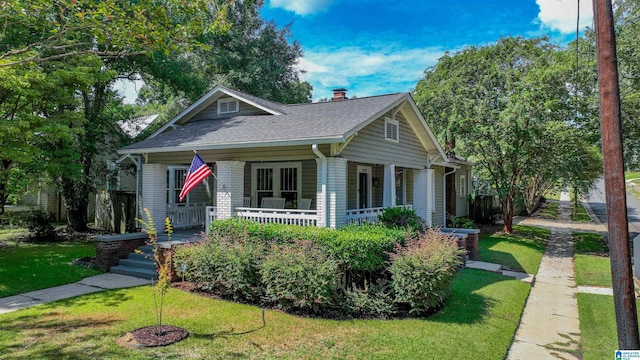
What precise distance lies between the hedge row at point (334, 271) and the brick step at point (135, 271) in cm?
187

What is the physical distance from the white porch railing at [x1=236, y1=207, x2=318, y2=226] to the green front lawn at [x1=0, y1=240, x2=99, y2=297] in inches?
165

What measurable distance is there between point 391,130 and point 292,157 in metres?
3.85

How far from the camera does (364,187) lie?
14547 mm

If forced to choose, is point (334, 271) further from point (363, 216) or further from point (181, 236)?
point (181, 236)

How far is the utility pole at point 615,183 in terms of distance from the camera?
434 cm

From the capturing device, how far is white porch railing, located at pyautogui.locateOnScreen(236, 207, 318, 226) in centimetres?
928

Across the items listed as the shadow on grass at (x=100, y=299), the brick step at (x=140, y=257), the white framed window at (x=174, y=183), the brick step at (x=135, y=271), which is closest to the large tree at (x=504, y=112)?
the white framed window at (x=174, y=183)

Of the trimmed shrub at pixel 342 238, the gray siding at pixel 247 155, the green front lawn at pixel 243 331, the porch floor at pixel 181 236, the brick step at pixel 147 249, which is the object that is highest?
the gray siding at pixel 247 155

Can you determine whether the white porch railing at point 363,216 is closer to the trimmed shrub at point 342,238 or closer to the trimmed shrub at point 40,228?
the trimmed shrub at point 342,238

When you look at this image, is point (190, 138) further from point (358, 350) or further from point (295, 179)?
point (358, 350)

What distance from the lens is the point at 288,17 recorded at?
30.0m

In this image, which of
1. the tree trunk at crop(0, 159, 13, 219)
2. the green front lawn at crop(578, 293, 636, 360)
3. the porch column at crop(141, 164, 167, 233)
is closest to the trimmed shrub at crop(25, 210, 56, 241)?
the tree trunk at crop(0, 159, 13, 219)

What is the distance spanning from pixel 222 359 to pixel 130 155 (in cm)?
921

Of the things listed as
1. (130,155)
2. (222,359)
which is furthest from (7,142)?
(222,359)
